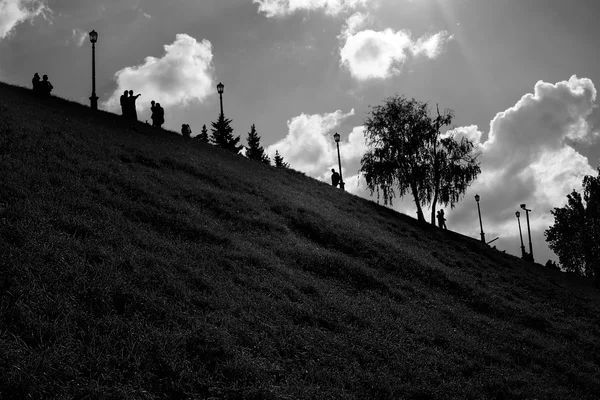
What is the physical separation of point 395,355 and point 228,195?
10.1 metres

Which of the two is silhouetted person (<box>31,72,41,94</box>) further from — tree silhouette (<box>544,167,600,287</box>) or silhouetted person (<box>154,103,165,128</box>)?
tree silhouette (<box>544,167,600,287</box>)

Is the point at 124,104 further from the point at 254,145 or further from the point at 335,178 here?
the point at 254,145

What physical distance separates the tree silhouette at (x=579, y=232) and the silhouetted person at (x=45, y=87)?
42928 millimetres

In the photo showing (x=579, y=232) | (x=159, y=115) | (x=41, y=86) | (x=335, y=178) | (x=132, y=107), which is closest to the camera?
(x=41, y=86)

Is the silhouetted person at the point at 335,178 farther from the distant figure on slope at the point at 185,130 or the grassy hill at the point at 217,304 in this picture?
the grassy hill at the point at 217,304

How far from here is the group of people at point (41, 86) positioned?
26.1 m

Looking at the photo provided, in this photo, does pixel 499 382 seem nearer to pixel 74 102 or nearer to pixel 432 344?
pixel 432 344

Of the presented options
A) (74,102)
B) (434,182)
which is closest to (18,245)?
(74,102)

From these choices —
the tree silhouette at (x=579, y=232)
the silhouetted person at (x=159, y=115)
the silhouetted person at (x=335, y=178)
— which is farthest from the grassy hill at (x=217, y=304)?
the tree silhouette at (x=579, y=232)

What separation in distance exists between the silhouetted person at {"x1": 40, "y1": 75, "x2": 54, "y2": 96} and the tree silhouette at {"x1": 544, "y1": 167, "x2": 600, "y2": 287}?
1690 inches

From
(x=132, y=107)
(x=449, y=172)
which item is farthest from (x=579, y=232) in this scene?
(x=132, y=107)

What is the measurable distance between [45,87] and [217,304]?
2430 cm

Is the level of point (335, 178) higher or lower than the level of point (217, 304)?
higher

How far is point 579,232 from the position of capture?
53969mm
